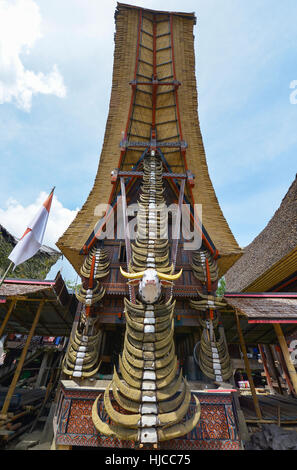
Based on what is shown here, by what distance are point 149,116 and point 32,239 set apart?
7.09 m

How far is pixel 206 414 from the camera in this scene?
390 cm

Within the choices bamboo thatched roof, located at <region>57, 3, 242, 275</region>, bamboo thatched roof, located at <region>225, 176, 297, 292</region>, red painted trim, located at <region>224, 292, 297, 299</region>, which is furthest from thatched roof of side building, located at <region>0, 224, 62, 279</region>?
bamboo thatched roof, located at <region>225, 176, 297, 292</region>

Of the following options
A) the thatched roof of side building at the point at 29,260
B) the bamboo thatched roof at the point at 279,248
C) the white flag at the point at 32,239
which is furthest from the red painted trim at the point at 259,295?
the thatched roof of side building at the point at 29,260

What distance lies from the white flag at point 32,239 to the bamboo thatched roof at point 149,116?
281 cm

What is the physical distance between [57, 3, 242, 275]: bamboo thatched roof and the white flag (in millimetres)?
2808

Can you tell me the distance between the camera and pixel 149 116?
29.8 feet

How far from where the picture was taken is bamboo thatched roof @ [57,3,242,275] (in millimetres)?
8312

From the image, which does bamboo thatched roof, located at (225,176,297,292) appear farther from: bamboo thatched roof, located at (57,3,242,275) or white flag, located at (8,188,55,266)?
white flag, located at (8,188,55,266)

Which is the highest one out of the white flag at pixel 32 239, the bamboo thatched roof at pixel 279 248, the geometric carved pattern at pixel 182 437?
the bamboo thatched roof at pixel 279 248

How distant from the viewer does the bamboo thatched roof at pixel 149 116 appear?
831cm

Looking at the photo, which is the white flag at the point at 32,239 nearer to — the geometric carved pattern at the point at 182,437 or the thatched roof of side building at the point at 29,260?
the geometric carved pattern at the point at 182,437
